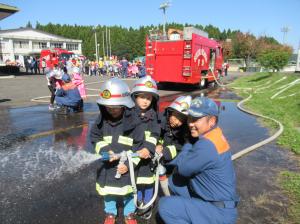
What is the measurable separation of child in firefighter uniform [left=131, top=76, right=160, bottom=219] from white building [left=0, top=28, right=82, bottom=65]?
6421cm

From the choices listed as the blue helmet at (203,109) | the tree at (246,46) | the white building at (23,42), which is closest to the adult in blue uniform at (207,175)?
the blue helmet at (203,109)

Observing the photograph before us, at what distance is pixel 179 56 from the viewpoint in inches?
588

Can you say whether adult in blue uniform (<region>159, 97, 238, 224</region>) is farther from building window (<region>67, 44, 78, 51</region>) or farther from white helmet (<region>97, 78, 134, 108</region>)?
building window (<region>67, 44, 78, 51</region>)

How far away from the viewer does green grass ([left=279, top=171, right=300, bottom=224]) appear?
3202 millimetres

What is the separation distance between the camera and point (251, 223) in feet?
10.2

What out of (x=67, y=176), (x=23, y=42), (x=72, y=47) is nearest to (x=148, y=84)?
(x=67, y=176)

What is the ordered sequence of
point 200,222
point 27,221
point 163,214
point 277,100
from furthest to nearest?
point 277,100
point 27,221
point 163,214
point 200,222

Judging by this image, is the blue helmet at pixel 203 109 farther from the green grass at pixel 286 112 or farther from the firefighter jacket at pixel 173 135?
the green grass at pixel 286 112

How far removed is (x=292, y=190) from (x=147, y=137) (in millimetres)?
2234

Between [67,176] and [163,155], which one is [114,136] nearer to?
[163,155]

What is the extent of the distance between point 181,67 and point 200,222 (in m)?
13.1

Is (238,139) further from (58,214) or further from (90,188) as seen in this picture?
(58,214)

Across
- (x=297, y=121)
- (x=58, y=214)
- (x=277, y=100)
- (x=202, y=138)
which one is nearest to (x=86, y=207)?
(x=58, y=214)

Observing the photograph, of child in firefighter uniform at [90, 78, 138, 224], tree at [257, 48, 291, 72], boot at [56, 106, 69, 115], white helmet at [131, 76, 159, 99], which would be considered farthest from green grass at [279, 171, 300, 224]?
tree at [257, 48, 291, 72]
